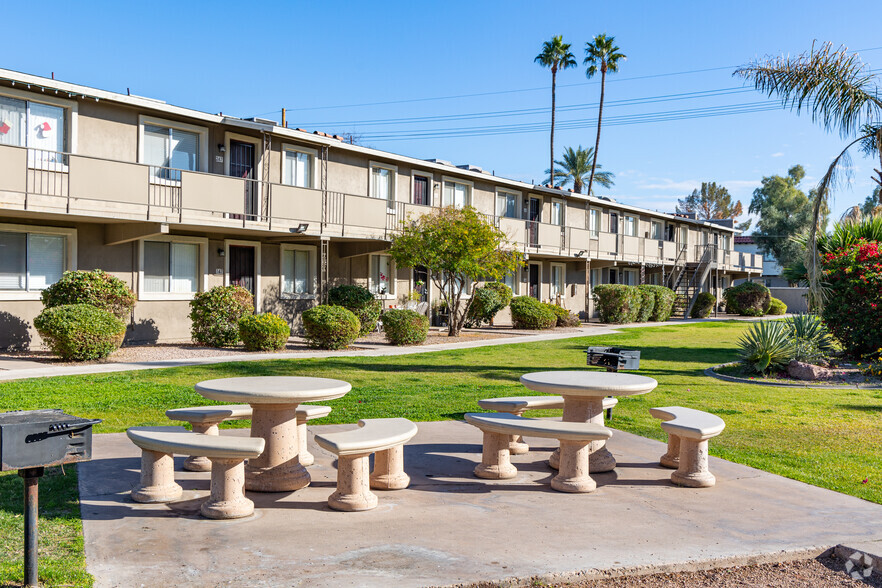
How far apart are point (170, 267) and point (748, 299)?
3280 cm

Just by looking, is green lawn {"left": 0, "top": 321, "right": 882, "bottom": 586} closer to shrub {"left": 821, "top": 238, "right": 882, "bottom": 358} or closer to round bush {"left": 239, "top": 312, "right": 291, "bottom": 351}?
round bush {"left": 239, "top": 312, "right": 291, "bottom": 351}

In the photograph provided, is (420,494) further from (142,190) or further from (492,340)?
(492,340)

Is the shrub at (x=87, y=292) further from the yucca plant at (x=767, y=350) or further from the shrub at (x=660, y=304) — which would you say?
the shrub at (x=660, y=304)

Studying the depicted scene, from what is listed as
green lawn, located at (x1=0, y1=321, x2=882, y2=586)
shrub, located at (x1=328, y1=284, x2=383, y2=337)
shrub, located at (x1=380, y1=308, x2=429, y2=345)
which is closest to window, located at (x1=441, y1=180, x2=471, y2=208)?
shrub, located at (x1=328, y1=284, x2=383, y2=337)

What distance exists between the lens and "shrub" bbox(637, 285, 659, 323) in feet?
108

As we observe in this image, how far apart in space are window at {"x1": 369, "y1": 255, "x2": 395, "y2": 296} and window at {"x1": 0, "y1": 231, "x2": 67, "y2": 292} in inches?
397

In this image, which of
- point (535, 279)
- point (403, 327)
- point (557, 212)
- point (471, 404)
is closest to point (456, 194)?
point (535, 279)

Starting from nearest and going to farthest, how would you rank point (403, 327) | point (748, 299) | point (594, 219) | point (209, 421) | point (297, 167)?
point (209, 421) < point (403, 327) < point (297, 167) < point (594, 219) < point (748, 299)

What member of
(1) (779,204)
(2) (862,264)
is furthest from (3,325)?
(1) (779,204)

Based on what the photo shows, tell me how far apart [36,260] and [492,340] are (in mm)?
11823

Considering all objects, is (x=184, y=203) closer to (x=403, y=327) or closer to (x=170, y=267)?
(x=170, y=267)

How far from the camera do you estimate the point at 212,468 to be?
17.0ft

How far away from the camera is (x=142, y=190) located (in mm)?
15953

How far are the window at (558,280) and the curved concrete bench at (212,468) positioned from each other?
28.7 m
